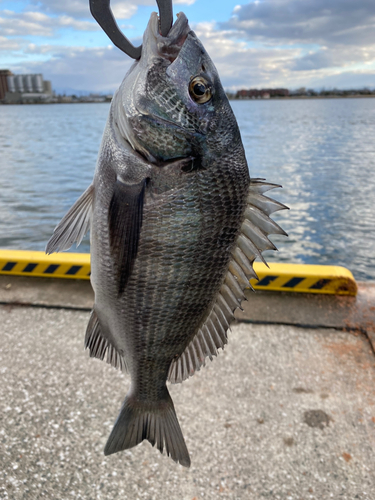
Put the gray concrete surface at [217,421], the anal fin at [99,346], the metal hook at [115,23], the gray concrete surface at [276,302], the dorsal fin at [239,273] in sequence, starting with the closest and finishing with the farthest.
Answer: the metal hook at [115,23], the dorsal fin at [239,273], the anal fin at [99,346], the gray concrete surface at [217,421], the gray concrete surface at [276,302]

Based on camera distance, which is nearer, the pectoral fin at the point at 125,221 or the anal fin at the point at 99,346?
the pectoral fin at the point at 125,221

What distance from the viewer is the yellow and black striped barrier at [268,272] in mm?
3883

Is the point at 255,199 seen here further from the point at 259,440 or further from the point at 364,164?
the point at 364,164

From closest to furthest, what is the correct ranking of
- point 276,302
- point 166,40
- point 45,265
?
point 166,40 → point 276,302 → point 45,265

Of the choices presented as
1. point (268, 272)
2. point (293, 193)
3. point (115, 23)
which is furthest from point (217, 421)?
point (293, 193)

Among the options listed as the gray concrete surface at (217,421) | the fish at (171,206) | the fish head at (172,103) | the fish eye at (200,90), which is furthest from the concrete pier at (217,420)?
the fish eye at (200,90)

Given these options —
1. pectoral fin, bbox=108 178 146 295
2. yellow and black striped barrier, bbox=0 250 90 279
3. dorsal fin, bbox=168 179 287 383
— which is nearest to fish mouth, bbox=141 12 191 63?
pectoral fin, bbox=108 178 146 295

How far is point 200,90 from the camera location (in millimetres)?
1343

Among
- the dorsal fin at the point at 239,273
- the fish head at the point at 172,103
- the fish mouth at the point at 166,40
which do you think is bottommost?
the dorsal fin at the point at 239,273

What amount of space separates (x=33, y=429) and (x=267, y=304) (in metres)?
2.27

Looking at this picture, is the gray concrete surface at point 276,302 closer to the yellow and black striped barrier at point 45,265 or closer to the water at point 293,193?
the yellow and black striped barrier at point 45,265

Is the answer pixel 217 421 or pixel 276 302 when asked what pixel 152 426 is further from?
pixel 276 302

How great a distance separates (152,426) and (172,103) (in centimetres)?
131

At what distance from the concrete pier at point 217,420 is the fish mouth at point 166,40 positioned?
222 cm
